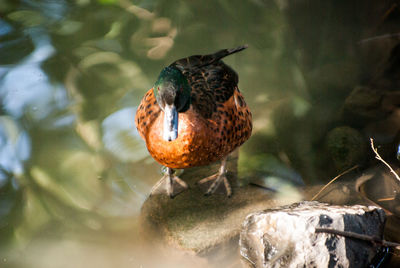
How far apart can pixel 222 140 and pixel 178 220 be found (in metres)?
0.75

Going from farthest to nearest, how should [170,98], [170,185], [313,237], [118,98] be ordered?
[118,98]
[170,185]
[170,98]
[313,237]

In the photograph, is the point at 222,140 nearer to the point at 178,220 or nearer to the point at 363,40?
the point at 178,220

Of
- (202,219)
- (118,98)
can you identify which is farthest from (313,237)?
(118,98)

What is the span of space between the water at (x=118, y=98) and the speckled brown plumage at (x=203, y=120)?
57 cm

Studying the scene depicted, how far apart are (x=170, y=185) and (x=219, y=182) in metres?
0.44

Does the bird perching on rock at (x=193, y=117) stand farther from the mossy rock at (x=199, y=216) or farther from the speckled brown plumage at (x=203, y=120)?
the mossy rock at (x=199, y=216)

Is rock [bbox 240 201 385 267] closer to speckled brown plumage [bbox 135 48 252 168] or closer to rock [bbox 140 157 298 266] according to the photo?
rock [bbox 140 157 298 266]

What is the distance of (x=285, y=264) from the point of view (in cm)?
226

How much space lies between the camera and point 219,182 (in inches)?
125

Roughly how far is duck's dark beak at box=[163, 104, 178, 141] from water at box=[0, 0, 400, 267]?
0.92 m

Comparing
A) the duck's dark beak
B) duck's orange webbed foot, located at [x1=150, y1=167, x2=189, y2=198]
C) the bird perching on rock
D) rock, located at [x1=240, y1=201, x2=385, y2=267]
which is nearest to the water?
duck's orange webbed foot, located at [x1=150, y1=167, x2=189, y2=198]

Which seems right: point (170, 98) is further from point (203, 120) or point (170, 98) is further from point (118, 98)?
point (118, 98)

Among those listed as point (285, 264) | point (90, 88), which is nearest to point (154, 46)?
point (90, 88)

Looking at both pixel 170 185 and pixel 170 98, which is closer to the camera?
pixel 170 98
